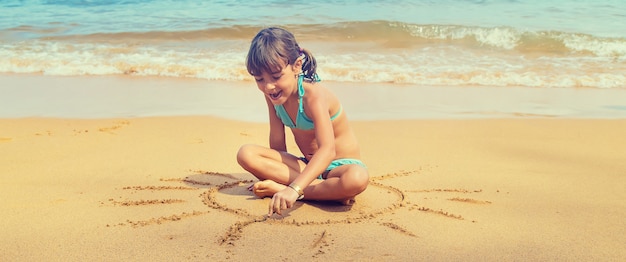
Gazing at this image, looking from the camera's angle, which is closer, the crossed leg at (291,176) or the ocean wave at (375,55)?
the crossed leg at (291,176)

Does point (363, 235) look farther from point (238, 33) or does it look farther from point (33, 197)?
point (238, 33)

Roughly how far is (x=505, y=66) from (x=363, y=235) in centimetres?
685

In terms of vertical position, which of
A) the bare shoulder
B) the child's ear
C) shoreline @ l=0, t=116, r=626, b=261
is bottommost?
shoreline @ l=0, t=116, r=626, b=261

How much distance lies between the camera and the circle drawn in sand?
3.21 meters

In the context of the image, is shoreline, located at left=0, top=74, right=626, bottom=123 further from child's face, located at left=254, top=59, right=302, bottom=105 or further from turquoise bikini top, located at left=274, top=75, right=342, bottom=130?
child's face, located at left=254, top=59, right=302, bottom=105

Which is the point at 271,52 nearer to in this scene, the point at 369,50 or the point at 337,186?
the point at 337,186

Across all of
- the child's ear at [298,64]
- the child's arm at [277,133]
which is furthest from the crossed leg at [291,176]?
the child's ear at [298,64]

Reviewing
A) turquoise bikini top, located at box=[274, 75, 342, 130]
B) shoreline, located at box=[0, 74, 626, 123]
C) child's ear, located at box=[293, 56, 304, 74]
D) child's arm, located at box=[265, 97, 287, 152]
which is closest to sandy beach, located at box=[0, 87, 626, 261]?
child's arm, located at box=[265, 97, 287, 152]

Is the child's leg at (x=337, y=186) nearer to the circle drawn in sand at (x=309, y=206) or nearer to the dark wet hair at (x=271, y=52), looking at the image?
the circle drawn in sand at (x=309, y=206)

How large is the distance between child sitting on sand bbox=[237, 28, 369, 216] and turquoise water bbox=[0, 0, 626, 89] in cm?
460

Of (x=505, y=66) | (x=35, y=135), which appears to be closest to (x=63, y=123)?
(x=35, y=135)

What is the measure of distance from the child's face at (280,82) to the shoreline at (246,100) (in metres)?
2.70

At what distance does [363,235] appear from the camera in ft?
9.78

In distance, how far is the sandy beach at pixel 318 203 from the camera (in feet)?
9.27
